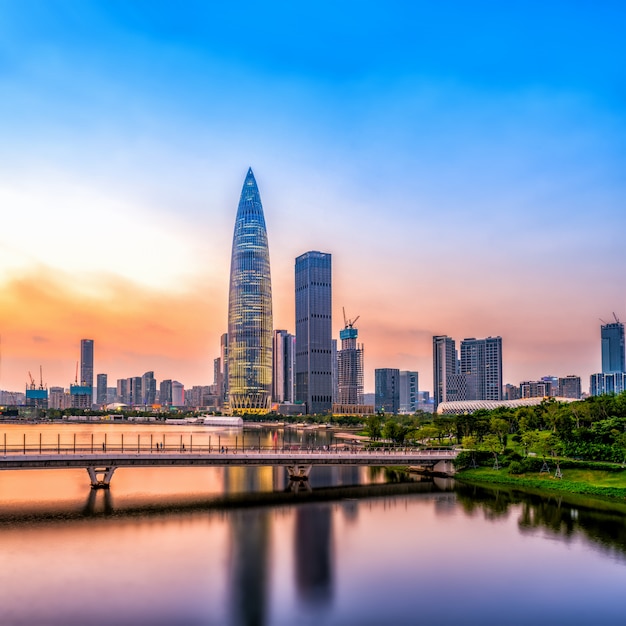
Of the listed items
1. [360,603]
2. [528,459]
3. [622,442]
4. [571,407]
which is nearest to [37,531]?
[360,603]

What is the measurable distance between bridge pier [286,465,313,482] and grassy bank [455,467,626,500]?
2233 cm

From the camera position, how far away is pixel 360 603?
3916cm

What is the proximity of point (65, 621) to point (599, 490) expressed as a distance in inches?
2404

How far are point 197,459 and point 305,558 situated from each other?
30.2 meters

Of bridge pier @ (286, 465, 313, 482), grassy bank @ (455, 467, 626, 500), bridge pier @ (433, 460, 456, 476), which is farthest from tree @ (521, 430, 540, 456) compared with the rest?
bridge pier @ (286, 465, 313, 482)

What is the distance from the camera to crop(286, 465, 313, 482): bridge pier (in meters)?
84.0

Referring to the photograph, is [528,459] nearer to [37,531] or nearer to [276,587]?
[276,587]

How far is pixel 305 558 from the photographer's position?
4888 centimetres

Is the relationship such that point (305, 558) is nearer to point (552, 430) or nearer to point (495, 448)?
point (495, 448)

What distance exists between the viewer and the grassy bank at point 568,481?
7337 centimetres

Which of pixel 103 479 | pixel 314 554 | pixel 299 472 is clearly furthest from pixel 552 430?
pixel 103 479

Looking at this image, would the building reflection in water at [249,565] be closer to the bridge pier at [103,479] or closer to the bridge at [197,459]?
the bridge at [197,459]

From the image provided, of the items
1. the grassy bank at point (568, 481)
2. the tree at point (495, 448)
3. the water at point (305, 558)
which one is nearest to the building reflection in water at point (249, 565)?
the water at point (305, 558)

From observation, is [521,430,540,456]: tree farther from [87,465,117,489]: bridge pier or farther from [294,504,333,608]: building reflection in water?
[87,465,117,489]: bridge pier
